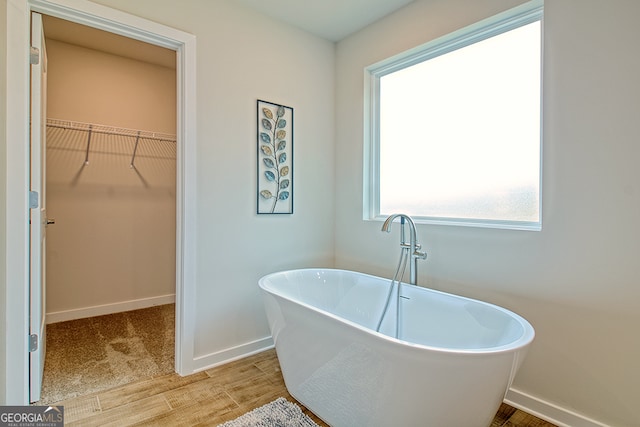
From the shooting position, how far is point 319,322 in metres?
1.64

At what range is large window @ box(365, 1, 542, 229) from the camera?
6.36ft

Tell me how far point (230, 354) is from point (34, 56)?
2.15 meters

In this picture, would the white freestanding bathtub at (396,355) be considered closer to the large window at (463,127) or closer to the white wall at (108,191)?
the large window at (463,127)

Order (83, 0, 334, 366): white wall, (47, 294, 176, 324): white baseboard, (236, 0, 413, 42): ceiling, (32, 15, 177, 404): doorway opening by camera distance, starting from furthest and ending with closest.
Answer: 1. (47, 294, 176, 324): white baseboard
2. (32, 15, 177, 404): doorway opening
3. (236, 0, 413, 42): ceiling
4. (83, 0, 334, 366): white wall

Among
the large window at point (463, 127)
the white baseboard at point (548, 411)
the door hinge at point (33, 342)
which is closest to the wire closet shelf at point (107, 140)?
the door hinge at point (33, 342)

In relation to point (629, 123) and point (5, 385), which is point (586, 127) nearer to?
point (629, 123)

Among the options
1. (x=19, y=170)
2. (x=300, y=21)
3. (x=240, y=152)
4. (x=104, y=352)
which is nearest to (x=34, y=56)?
(x=19, y=170)

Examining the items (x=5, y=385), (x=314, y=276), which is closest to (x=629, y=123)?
(x=314, y=276)

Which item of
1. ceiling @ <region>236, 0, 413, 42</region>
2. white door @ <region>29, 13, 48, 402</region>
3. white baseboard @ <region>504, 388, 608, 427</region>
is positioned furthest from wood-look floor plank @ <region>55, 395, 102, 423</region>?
ceiling @ <region>236, 0, 413, 42</region>

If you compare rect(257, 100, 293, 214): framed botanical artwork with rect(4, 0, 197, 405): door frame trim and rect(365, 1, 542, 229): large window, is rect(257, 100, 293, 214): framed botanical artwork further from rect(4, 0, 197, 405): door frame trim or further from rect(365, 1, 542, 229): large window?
rect(4, 0, 197, 405): door frame trim

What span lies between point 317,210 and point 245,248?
2.50ft

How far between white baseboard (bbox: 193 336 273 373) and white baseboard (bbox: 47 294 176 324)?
168 cm

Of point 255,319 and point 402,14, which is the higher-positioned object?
point 402,14

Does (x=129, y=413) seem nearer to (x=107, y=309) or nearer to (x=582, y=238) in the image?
(x=107, y=309)
